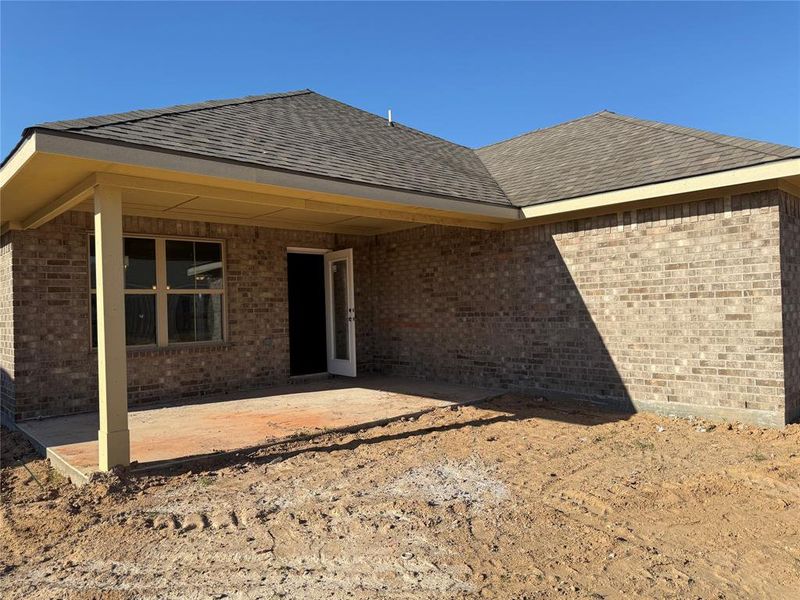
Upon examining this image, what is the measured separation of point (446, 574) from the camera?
10.7ft

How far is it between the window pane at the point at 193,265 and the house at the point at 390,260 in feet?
0.11

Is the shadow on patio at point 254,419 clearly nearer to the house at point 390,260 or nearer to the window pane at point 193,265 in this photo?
the house at point 390,260

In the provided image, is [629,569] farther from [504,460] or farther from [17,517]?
[17,517]

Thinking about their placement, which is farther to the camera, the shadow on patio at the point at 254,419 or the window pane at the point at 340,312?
the window pane at the point at 340,312

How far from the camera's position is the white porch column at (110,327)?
503 centimetres

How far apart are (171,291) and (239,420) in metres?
2.84

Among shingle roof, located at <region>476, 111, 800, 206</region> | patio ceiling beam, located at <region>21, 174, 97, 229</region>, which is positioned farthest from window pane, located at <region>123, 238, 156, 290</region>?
shingle roof, located at <region>476, 111, 800, 206</region>

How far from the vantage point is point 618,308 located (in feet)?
25.6

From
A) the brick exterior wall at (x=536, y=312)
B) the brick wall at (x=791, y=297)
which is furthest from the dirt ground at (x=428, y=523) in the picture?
the brick exterior wall at (x=536, y=312)

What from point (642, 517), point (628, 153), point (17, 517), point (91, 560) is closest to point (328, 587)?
point (91, 560)

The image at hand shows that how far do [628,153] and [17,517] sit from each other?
341 inches

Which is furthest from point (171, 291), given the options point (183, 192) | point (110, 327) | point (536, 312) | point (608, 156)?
point (608, 156)

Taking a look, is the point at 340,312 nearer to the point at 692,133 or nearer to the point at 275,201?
the point at 275,201

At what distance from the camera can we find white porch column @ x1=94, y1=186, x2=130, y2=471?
5.03 metres
